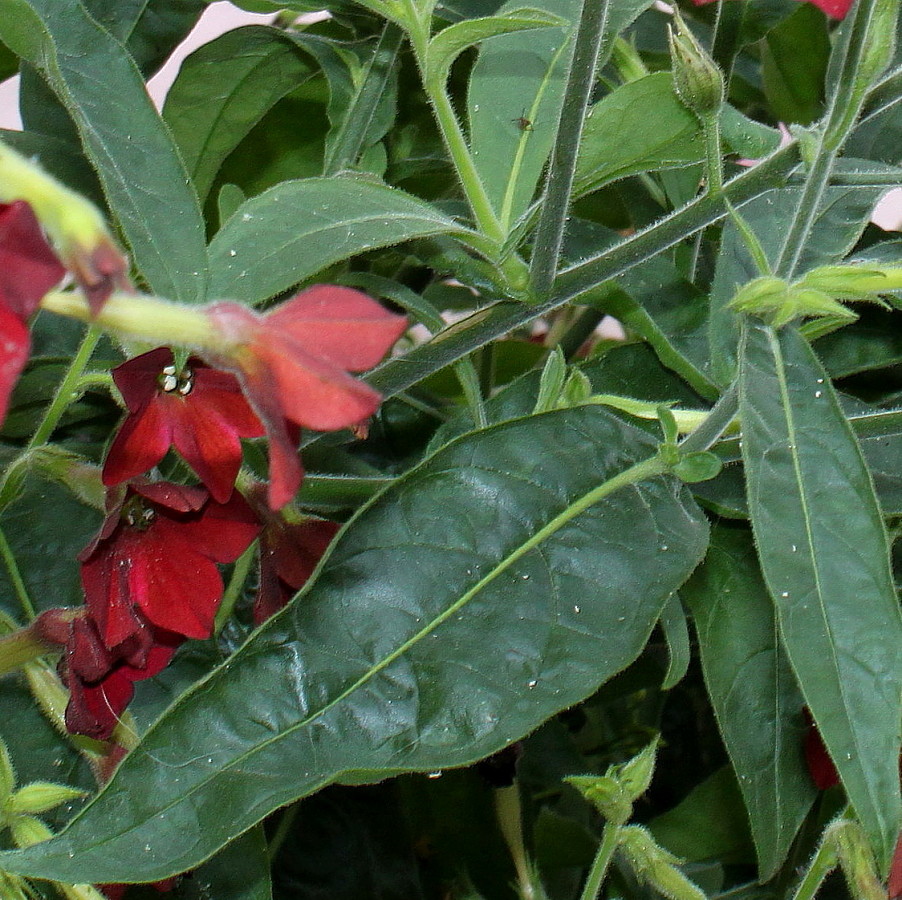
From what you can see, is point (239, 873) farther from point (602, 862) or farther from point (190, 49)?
point (190, 49)

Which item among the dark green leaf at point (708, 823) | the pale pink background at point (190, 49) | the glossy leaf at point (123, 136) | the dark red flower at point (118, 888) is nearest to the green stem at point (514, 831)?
the dark green leaf at point (708, 823)

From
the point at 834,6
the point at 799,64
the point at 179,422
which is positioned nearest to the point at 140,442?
the point at 179,422

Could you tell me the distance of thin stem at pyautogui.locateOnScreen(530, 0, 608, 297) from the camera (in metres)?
0.31

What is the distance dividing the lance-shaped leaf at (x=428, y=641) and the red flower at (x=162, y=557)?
0.14 ft

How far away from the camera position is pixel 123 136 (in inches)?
12.6

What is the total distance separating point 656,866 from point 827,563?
0.14 m

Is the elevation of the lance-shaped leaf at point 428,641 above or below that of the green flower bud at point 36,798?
above

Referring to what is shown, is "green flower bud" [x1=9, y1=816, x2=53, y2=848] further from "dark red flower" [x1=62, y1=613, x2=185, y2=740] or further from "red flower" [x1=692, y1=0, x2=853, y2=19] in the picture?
"red flower" [x1=692, y1=0, x2=853, y2=19]

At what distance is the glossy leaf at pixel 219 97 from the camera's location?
49 centimetres

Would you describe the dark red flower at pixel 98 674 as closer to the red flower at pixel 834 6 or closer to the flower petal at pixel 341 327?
the flower petal at pixel 341 327

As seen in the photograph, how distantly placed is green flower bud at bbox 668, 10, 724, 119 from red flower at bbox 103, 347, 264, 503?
0.52ft

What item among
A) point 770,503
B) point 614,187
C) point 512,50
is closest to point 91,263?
point 770,503

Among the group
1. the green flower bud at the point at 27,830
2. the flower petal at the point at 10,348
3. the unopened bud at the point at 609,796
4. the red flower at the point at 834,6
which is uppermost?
the red flower at the point at 834,6

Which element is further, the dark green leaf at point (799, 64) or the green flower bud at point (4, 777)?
the dark green leaf at point (799, 64)
